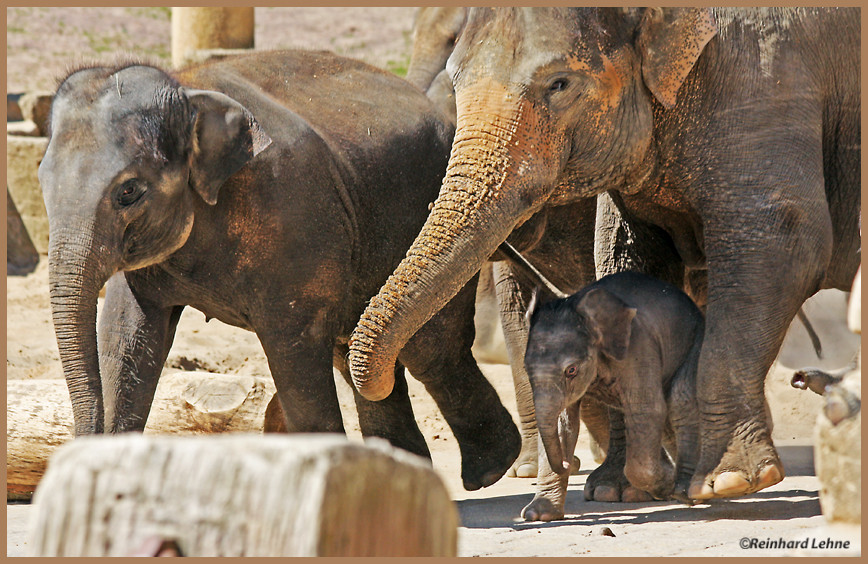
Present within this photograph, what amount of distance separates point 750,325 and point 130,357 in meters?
2.58

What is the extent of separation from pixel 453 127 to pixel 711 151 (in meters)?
1.56

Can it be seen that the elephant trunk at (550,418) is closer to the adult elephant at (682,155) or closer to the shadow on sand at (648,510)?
the shadow on sand at (648,510)

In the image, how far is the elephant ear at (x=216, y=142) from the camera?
5430 millimetres

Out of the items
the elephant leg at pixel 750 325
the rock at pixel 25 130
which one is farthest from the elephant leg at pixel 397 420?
the rock at pixel 25 130

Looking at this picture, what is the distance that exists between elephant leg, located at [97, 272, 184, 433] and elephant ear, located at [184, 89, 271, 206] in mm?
634

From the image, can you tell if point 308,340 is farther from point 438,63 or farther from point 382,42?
point 382,42

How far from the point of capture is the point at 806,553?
3201 millimetres

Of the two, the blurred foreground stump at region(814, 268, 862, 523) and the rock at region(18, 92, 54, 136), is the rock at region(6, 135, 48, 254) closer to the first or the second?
the rock at region(18, 92, 54, 136)

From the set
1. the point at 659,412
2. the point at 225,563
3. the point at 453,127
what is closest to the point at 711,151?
the point at 659,412

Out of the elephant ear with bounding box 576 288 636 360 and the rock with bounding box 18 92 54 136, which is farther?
the rock with bounding box 18 92 54 136

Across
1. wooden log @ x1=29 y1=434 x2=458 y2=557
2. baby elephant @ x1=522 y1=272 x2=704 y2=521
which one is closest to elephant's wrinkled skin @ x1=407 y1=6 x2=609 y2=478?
baby elephant @ x1=522 y1=272 x2=704 y2=521

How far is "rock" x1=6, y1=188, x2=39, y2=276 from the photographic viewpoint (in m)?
13.0

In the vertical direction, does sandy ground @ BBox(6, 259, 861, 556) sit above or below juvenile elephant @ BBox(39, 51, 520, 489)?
below

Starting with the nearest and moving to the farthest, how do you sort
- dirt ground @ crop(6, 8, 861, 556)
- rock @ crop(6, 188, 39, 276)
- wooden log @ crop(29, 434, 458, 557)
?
wooden log @ crop(29, 434, 458, 557) → dirt ground @ crop(6, 8, 861, 556) → rock @ crop(6, 188, 39, 276)
